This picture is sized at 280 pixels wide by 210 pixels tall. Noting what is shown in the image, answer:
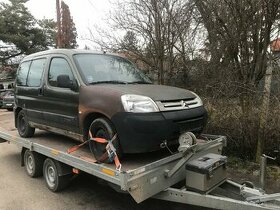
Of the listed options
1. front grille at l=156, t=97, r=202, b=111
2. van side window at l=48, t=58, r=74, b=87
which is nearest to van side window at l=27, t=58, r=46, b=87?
van side window at l=48, t=58, r=74, b=87

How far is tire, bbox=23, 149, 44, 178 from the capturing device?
6457 millimetres

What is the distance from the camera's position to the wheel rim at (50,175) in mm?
5816

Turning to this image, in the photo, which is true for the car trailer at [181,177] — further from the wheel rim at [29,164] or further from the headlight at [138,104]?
the wheel rim at [29,164]

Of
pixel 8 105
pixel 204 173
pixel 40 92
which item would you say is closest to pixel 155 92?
pixel 204 173

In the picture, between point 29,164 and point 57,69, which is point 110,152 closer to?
point 57,69

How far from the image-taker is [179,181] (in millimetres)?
4469

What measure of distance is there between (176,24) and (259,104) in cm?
367

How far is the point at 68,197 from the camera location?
5.59 metres

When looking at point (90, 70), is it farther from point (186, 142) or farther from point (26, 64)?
point (26, 64)

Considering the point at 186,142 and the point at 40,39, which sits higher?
the point at 40,39

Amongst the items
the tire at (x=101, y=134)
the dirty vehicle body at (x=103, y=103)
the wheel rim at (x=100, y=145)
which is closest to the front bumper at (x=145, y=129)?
the dirty vehicle body at (x=103, y=103)

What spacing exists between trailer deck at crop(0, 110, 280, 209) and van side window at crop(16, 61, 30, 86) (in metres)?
2.32

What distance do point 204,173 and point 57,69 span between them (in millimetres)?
3275

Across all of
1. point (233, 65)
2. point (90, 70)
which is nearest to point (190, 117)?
point (90, 70)
